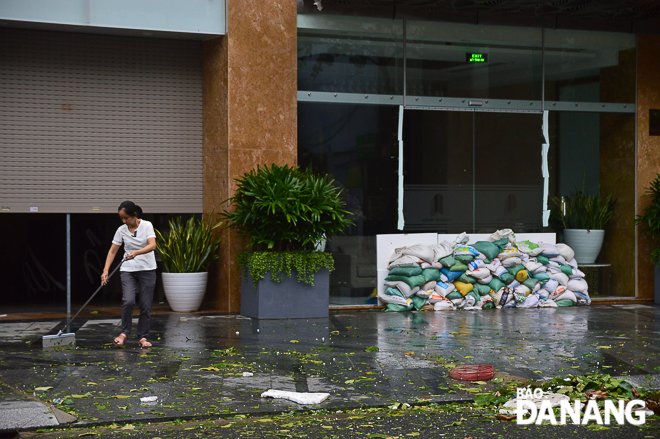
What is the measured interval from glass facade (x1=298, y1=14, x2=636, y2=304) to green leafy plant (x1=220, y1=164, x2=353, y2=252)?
1480mm

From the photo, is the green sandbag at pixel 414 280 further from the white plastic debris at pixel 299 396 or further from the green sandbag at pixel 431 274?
the white plastic debris at pixel 299 396

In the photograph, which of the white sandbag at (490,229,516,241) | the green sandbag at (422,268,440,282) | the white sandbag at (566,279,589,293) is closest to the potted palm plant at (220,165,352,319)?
the green sandbag at (422,268,440,282)

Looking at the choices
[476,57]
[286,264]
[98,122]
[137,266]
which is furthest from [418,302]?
[98,122]

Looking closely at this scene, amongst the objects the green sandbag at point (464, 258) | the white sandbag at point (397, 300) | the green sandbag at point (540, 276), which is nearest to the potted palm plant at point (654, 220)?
the green sandbag at point (540, 276)

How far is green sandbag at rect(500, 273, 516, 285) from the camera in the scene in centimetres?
1252

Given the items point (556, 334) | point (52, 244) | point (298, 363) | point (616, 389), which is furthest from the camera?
point (52, 244)

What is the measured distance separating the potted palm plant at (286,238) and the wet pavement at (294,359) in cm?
36

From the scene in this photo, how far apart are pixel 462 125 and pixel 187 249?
5328 mm

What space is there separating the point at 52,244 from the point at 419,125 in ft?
23.4

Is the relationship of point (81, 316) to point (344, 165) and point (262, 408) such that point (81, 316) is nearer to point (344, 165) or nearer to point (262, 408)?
point (344, 165)

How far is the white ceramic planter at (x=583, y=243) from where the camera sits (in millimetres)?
13898

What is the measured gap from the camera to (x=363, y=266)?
12.8 meters

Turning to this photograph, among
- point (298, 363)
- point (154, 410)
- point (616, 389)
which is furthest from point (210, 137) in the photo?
point (616, 389)

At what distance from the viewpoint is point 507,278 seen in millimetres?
12562
